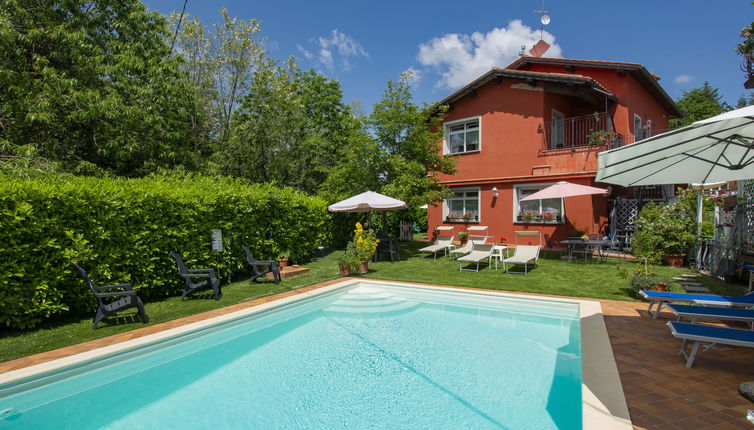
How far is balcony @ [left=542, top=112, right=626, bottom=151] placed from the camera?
16.0m

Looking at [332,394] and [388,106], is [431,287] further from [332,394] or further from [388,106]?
[388,106]

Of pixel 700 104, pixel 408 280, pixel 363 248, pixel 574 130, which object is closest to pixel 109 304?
pixel 408 280

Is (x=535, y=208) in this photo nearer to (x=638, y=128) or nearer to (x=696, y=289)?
(x=638, y=128)

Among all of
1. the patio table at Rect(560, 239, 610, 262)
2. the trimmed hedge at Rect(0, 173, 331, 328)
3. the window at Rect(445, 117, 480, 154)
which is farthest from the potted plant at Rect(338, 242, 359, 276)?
the window at Rect(445, 117, 480, 154)

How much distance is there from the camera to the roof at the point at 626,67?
15.9 meters

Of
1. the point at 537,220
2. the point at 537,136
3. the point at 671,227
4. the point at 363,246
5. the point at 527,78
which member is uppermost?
the point at 527,78

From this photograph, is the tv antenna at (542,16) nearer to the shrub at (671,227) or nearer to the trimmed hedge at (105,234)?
the shrub at (671,227)

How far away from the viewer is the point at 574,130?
1722 cm

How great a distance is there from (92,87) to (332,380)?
14130 mm

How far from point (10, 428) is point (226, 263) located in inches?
232

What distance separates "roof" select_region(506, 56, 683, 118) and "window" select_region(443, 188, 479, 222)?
738 centimetres

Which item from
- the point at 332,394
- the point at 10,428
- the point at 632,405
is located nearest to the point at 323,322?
the point at 332,394

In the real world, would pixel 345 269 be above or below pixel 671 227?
below

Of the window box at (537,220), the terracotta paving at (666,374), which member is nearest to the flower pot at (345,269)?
the terracotta paving at (666,374)
